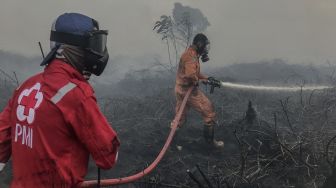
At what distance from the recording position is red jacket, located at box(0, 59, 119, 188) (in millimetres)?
2303

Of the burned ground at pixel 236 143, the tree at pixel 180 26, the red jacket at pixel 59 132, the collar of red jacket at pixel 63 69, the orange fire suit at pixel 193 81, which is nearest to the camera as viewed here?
the red jacket at pixel 59 132

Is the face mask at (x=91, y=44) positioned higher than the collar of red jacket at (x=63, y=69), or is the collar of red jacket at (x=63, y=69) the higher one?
the face mask at (x=91, y=44)

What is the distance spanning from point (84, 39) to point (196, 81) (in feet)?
16.4

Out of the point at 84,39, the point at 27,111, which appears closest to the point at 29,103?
the point at 27,111

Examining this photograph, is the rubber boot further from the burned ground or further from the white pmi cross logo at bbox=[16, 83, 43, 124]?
the white pmi cross logo at bbox=[16, 83, 43, 124]

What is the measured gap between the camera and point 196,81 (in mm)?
7430

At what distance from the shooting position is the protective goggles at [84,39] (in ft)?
8.21

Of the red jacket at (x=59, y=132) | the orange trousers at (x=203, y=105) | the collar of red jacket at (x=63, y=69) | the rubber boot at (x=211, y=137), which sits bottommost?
the rubber boot at (x=211, y=137)

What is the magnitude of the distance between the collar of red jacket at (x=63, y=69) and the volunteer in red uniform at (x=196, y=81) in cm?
496

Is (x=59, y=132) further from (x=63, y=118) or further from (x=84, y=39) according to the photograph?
(x=84, y=39)

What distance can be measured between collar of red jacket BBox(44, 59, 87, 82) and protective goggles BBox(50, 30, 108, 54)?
4.5 inches

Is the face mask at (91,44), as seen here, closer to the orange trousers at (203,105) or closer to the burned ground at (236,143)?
the burned ground at (236,143)

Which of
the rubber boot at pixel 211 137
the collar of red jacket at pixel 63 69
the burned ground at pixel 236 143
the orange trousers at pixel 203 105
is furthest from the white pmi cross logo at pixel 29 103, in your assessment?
the rubber boot at pixel 211 137

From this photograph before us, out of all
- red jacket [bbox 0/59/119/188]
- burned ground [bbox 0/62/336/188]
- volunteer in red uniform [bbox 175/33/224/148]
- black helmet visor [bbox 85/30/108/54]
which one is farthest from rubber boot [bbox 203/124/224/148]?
red jacket [bbox 0/59/119/188]
